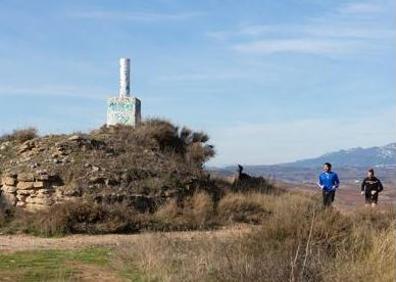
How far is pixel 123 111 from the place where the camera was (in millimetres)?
27875

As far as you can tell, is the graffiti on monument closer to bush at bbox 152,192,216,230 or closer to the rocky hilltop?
the rocky hilltop

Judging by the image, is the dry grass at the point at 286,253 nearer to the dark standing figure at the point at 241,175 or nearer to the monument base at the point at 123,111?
the monument base at the point at 123,111

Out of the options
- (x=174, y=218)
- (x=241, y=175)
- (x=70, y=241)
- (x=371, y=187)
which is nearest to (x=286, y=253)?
(x=70, y=241)

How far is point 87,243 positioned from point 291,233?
21.5ft

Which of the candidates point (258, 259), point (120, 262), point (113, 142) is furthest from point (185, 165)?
point (258, 259)

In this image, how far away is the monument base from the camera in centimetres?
2734

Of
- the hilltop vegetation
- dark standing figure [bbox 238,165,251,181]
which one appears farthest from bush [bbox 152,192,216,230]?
dark standing figure [bbox 238,165,251,181]

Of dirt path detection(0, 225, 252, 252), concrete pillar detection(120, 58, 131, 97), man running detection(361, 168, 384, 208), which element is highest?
concrete pillar detection(120, 58, 131, 97)

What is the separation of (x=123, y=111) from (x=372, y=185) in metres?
10.7

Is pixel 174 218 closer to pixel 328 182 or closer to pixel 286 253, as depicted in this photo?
pixel 328 182

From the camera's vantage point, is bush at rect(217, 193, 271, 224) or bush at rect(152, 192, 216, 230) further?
bush at rect(217, 193, 271, 224)

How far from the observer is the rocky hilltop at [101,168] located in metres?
22.0

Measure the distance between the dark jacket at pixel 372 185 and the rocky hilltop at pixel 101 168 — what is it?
18.9 ft

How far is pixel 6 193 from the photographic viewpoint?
2244cm
